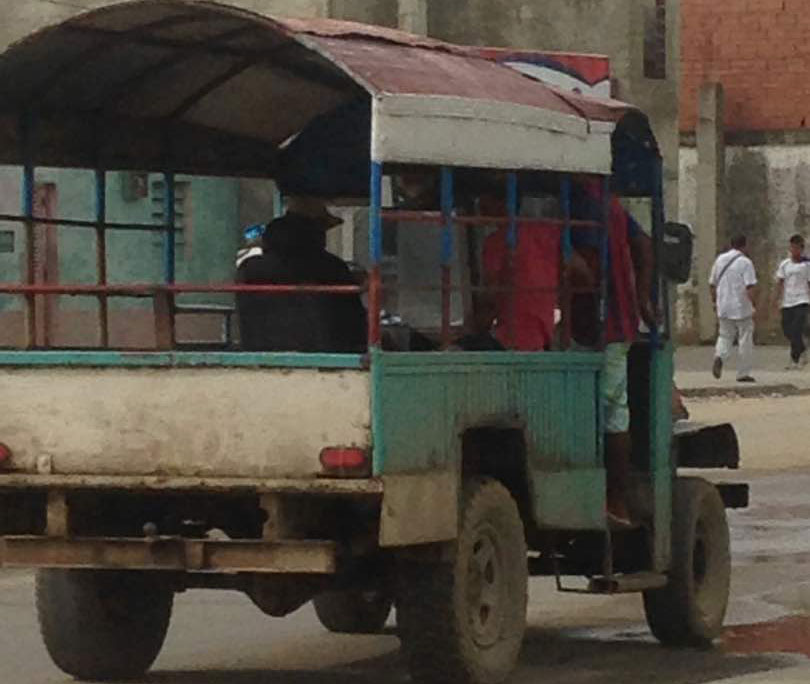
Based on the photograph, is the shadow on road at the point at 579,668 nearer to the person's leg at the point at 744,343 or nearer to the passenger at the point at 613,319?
the passenger at the point at 613,319

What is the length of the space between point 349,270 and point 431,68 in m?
1.00

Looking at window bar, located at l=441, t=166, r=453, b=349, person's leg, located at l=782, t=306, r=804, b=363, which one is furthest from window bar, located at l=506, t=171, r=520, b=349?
person's leg, located at l=782, t=306, r=804, b=363

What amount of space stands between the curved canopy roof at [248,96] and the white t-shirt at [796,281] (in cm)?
2389

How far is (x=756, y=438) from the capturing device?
25.8 metres

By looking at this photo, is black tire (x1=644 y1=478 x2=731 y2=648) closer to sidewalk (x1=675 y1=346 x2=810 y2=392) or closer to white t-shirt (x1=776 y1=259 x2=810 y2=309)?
sidewalk (x1=675 y1=346 x2=810 y2=392)

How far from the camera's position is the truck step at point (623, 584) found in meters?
11.7

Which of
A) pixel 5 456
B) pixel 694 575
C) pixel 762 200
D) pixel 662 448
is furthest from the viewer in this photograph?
pixel 762 200

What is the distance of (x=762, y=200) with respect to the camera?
165ft

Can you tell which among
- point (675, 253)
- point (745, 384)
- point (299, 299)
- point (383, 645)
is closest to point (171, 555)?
point (299, 299)

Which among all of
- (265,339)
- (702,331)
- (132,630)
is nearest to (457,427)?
(265,339)

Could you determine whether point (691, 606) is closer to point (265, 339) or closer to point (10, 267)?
point (265, 339)

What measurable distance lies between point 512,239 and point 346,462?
153 centimetres

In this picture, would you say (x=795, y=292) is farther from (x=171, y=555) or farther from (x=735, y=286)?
(x=171, y=555)

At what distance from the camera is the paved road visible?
11.5 meters
